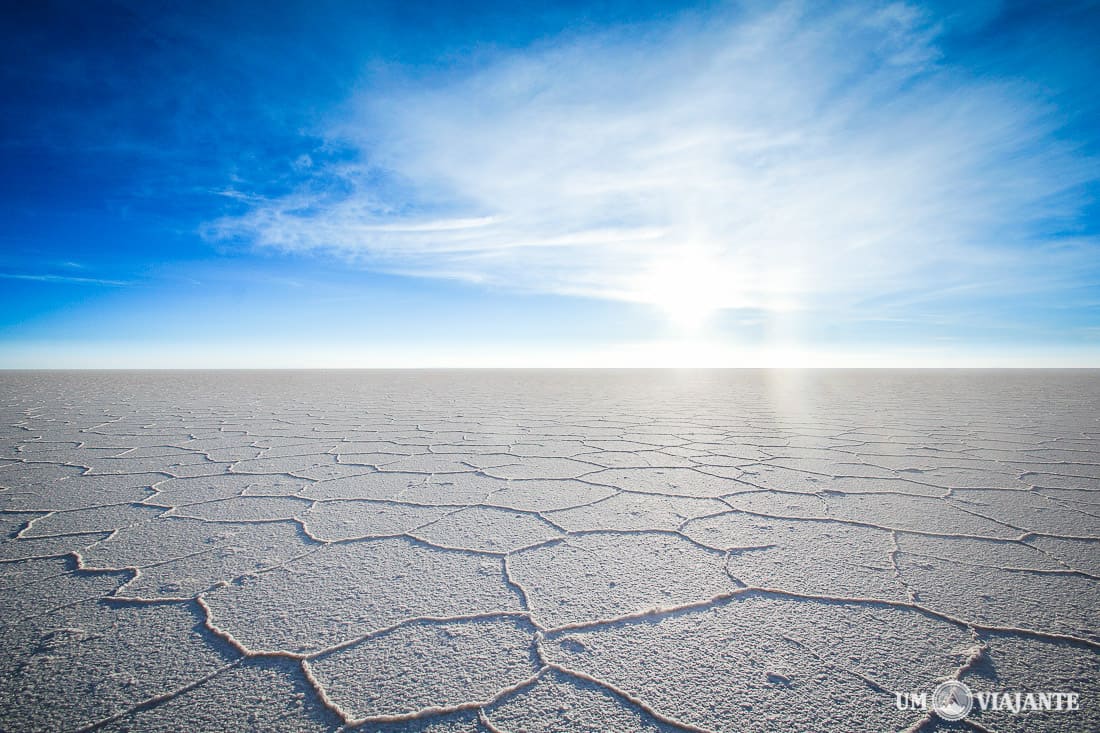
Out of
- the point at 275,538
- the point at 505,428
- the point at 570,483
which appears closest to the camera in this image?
the point at 275,538

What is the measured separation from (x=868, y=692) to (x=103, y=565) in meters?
2.16

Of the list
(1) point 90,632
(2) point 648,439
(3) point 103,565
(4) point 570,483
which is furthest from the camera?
(2) point 648,439

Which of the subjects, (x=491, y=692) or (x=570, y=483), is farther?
(x=570, y=483)

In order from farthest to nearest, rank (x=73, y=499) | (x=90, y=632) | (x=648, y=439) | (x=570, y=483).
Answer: (x=648, y=439) → (x=570, y=483) → (x=73, y=499) → (x=90, y=632)

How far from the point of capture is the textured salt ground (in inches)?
35.9

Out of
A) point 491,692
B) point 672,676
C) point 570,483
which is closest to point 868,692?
point 672,676

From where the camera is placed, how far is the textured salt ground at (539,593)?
0.91m

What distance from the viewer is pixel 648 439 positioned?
3.99m

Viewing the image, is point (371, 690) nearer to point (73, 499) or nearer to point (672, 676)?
point (672, 676)

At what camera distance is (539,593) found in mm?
1323

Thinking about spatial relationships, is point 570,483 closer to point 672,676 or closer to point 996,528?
point 672,676

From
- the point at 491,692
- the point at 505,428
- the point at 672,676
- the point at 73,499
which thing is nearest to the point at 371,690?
the point at 491,692

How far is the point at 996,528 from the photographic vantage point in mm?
1807

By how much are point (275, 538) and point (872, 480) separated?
2.94m
